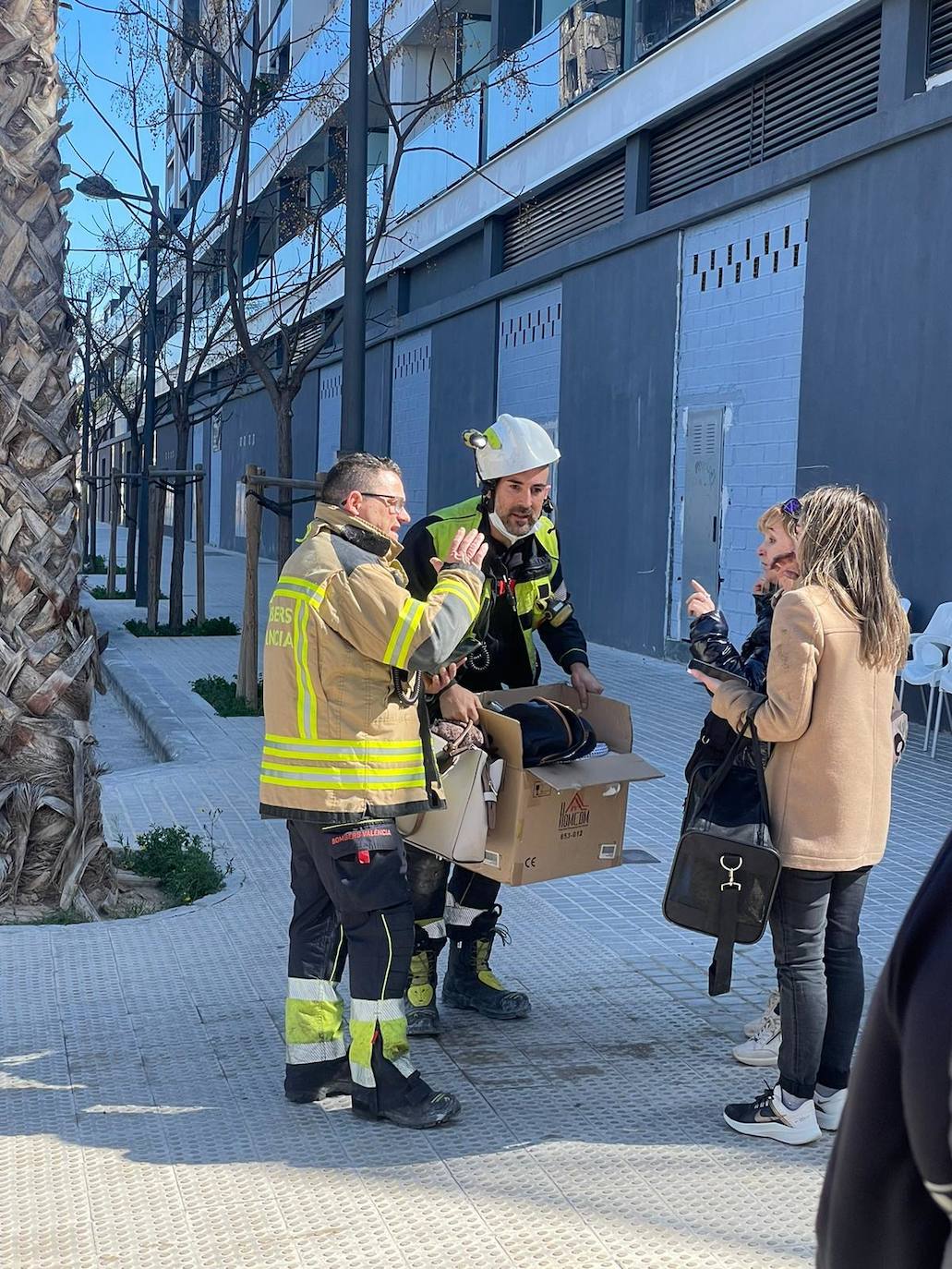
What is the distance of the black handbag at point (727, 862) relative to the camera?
3957mm

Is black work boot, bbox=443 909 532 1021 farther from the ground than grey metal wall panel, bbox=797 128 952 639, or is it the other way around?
grey metal wall panel, bbox=797 128 952 639

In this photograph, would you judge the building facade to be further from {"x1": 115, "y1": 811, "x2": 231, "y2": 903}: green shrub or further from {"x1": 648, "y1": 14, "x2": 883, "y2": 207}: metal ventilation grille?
{"x1": 115, "y1": 811, "x2": 231, "y2": 903}: green shrub

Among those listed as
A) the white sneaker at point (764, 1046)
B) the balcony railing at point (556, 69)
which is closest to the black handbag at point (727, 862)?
the white sneaker at point (764, 1046)

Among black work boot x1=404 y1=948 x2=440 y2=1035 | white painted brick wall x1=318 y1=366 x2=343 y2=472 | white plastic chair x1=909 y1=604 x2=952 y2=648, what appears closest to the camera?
black work boot x1=404 y1=948 x2=440 y2=1035

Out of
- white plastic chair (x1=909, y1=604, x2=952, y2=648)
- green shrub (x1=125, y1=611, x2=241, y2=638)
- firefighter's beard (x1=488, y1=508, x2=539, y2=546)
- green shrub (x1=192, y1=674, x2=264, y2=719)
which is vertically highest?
firefighter's beard (x1=488, y1=508, x2=539, y2=546)

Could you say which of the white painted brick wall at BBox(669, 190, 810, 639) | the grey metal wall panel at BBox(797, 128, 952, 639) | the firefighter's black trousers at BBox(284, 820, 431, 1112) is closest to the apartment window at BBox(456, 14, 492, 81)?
the white painted brick wall at BBox(669, 190, 810, 639)

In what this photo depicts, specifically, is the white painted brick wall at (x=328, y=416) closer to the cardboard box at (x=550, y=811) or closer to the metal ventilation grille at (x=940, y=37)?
the metal ventilation grille at (x=940, y=37)

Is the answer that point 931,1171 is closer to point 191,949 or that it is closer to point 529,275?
point 191,949

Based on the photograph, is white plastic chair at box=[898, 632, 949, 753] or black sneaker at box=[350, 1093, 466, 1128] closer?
black sneaker at box=[350, 1093, 466, 1128]

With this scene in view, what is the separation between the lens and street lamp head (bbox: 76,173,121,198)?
1777 cm

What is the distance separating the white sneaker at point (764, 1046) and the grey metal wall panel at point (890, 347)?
6.91 metres

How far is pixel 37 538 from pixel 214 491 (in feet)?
136

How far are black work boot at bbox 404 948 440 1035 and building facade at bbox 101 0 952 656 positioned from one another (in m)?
7.29

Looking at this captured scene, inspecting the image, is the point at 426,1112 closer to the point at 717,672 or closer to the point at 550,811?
the point at 550,811
